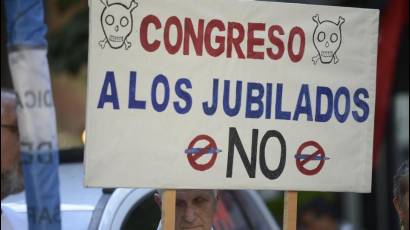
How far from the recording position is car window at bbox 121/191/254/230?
5510 millimetres

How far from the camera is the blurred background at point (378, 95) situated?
9453mm

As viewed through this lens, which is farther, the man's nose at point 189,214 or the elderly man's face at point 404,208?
the man's nose at point 189,214

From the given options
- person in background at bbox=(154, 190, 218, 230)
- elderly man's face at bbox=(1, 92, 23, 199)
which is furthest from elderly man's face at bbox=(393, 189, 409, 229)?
elderly man's face at bbox=(1, 92, 23, 199)

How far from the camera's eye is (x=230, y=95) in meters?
4.68

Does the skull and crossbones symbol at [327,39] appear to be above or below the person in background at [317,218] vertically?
above

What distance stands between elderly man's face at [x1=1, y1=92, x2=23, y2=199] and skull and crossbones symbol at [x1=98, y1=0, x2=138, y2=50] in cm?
100

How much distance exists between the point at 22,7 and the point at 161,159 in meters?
0.85

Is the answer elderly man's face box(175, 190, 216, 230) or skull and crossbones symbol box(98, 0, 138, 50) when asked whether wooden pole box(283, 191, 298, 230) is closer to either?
elderly man's face box(175, 190, 216, 230)

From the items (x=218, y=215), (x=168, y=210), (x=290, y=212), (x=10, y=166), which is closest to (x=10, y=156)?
(x=10, y=166)

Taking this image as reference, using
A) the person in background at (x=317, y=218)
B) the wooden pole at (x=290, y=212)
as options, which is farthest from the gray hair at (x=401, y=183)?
the person in background at (x=317, y=218)

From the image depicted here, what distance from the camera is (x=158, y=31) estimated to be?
4590 millimetres

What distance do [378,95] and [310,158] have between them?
211 inches

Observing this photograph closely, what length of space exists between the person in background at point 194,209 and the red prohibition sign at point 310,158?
1.68 feet

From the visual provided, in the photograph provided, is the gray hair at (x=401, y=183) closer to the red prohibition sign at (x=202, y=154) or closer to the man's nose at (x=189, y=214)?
the red prohibition sign at (x=202, y=154)
